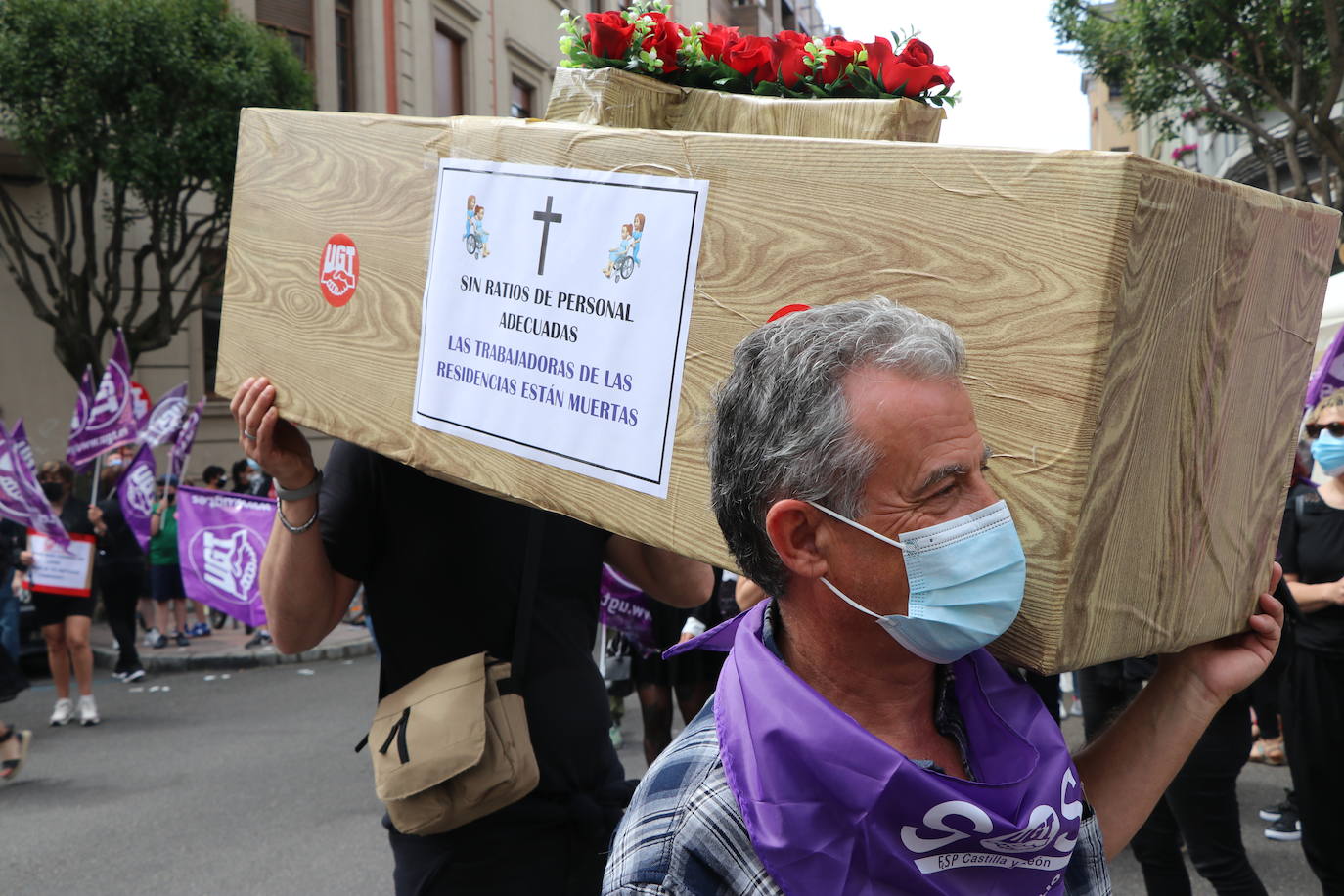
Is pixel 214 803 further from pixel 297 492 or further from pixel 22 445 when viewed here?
pixel 297 492

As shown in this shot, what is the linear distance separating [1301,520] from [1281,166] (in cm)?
1865

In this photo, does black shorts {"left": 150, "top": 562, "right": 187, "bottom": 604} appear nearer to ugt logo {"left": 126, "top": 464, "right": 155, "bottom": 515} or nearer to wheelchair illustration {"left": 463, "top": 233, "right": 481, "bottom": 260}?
ugt logo {"left": 126, "top": 464, "right": 155, "bottom": 515}

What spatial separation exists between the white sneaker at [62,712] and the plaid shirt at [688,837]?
8565 millimetres

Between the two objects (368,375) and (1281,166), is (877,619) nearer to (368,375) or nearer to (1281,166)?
(368,375)

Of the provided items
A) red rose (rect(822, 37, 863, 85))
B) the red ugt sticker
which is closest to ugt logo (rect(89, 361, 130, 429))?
the red ugt sticker

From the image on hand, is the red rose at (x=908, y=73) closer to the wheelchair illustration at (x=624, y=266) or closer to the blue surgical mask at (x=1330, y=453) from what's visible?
the wheelchair illustration at (x=624, y=266)

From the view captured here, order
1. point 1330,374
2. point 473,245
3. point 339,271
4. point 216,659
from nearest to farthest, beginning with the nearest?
1. point 473,245
2. point 339,271
3. point 1330,374
4. point 216,659

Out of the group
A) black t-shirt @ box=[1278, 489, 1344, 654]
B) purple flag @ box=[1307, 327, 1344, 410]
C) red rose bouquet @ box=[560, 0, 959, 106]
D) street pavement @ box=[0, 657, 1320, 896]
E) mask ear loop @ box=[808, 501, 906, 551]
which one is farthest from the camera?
street pavement @ box=[0, 657, 1320, 896]

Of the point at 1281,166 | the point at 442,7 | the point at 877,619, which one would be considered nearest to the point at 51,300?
the point at 442,7

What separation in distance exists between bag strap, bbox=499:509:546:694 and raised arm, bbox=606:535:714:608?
32cm

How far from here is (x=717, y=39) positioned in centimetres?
205

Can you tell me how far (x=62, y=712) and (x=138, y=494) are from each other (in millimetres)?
1878

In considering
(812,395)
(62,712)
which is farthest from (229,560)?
(812,395)

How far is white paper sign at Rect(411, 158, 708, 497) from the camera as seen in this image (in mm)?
1807
